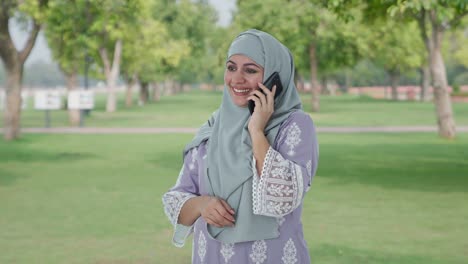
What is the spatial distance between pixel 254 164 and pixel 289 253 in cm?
44

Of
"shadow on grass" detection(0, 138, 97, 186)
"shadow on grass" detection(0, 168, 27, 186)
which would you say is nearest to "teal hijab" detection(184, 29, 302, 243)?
"shadow on grass" detection(0, 168, 27, 186)

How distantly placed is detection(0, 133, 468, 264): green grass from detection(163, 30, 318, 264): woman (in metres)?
4.45

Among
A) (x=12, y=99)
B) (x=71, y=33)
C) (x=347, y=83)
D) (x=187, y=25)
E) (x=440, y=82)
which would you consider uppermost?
(x=187, y=25)

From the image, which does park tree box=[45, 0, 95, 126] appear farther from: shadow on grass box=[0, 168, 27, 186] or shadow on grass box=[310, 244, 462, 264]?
shadow on grass box=[310, 244, 462, 264]

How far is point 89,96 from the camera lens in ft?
98.6

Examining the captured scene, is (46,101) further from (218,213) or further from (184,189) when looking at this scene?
(218,213)

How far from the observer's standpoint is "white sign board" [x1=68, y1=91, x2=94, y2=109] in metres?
29.4

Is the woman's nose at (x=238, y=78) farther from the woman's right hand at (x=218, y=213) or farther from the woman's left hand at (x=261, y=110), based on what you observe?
the woman's right hand at (x=218, y=213)

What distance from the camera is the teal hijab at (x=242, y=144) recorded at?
3.12 m

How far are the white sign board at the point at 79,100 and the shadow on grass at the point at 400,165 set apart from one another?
38.7 ft

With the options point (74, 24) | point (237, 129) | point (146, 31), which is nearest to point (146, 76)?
point (146, 31)

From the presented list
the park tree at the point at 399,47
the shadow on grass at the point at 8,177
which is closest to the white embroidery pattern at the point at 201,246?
the shadow on grass at the point at 8,177

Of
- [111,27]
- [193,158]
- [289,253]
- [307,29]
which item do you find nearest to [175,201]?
[193,158]

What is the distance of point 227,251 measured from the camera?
325 centimetres
